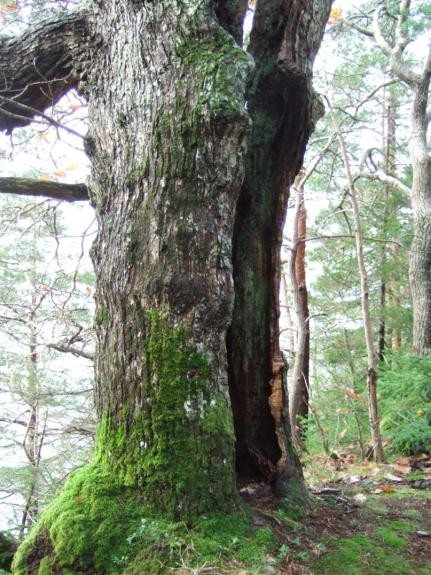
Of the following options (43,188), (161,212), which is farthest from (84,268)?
(161,212)

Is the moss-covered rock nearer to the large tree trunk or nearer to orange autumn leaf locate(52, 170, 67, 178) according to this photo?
the large tree trunk

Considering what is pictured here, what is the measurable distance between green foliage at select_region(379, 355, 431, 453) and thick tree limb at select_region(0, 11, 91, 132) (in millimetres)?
4658

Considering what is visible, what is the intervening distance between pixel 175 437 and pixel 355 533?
1.15m

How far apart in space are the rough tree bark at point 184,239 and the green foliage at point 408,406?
2892 millimetres

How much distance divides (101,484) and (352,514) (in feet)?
5.01

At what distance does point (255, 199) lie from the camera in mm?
2982

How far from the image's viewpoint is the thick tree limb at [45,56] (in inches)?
116

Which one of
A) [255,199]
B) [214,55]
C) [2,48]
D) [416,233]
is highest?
[416,233]

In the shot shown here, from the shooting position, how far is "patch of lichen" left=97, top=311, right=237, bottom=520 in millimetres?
2094

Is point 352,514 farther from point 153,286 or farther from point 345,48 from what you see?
point 345,48

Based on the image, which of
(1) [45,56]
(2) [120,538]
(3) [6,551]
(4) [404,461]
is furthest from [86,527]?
(4) [404,461]

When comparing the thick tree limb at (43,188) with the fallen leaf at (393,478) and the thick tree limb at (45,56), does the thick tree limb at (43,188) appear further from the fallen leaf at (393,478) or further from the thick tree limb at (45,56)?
the fallen leaf at (393,478)

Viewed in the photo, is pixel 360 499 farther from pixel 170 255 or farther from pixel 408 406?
pixel 408 406

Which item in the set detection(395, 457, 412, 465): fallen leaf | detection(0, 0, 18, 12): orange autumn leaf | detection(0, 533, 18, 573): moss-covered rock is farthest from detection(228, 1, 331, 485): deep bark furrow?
detection(395, 457, 412, 465): fallen leaf
